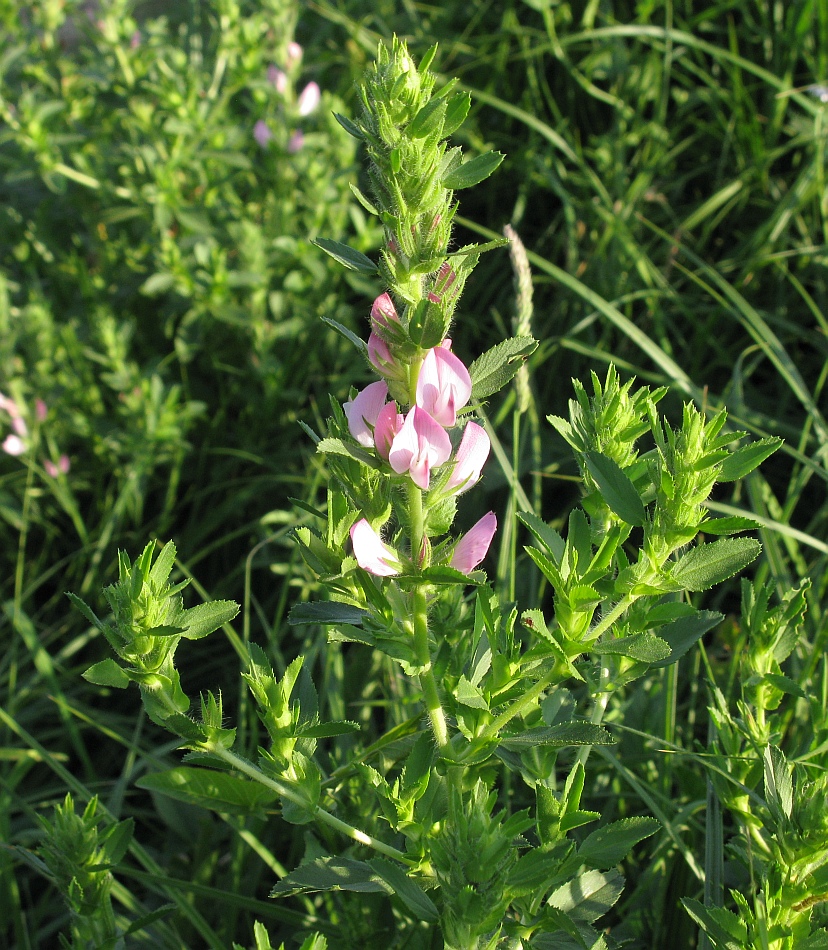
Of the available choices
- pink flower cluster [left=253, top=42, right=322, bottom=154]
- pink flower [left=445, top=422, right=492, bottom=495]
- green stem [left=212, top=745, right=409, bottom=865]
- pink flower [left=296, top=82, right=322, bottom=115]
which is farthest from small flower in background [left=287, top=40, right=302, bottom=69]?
green stem [left=212, top=745, right=409, bottom=865]

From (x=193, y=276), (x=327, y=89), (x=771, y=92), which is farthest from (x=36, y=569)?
(x=771, y=92)

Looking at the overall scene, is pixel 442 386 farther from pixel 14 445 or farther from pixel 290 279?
pixel 14 445

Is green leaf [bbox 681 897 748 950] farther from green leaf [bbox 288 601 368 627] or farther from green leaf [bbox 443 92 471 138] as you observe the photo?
green leaf [bbox 443 92 471 138]

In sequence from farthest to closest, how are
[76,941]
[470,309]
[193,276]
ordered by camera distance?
[470,309] < [193,276] < [76,941]

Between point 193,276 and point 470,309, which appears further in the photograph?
point 470,309

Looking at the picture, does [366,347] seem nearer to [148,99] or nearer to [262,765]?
[262,765]

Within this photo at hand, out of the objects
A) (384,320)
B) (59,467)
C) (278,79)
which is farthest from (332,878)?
(278,79)
